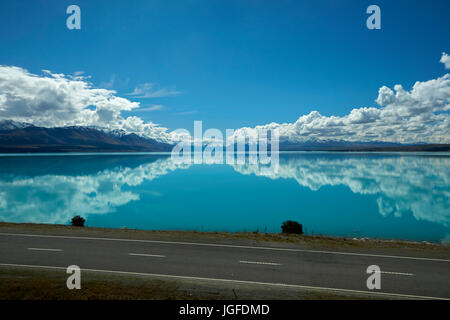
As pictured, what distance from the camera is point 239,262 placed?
14109mm

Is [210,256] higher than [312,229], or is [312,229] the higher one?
[210,256]

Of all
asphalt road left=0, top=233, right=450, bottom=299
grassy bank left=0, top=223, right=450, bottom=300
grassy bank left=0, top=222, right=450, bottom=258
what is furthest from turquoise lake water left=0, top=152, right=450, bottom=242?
grassy bank left=0, top=223, right=450, bottom=300

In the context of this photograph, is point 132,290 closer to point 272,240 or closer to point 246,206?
point 272,240

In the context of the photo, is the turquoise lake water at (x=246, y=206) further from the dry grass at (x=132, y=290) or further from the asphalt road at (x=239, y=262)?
the dry grass at (x=132, y=290)

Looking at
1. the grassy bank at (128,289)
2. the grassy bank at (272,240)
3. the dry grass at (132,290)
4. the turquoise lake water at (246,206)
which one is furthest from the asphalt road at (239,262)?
the turquoise lake water at (246,206)

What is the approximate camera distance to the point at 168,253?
1552 centimetres

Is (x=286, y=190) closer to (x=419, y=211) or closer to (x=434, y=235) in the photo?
(x=419, y=211)

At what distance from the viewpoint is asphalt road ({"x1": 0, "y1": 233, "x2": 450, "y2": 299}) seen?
464 inches

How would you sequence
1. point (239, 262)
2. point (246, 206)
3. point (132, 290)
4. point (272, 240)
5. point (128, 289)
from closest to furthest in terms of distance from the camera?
point (132, 290) < point (128, 289) < point (239, 262) < point (272, 240) < point (246, 206)

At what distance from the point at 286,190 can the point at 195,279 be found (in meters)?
48.7

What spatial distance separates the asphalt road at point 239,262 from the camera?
38.7 feet

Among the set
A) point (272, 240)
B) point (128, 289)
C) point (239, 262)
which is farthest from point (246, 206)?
point (128, 289)
